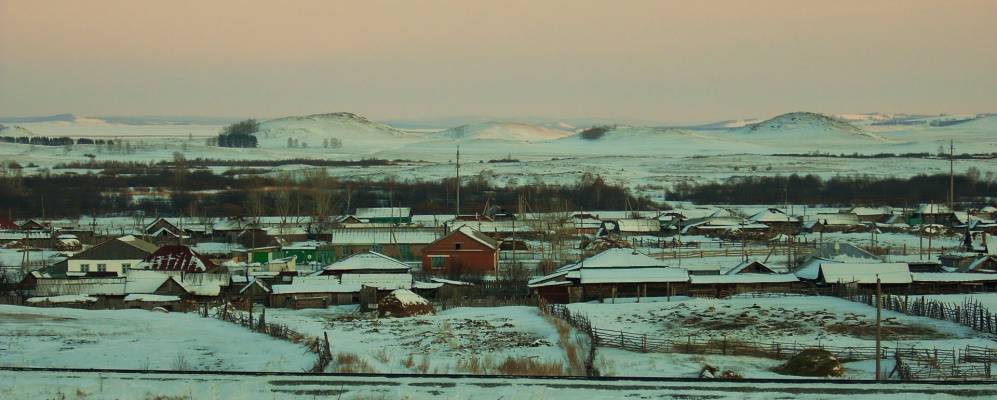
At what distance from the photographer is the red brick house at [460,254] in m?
37.4

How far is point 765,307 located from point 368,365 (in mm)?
12930

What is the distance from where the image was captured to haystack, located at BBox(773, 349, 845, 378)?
17.4 metres

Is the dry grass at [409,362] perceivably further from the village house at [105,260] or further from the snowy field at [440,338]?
the village house at [105,260]

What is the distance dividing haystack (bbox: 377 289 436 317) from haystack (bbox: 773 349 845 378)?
10.5m

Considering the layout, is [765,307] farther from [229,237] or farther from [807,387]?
[229,237]

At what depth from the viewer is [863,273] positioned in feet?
99.8

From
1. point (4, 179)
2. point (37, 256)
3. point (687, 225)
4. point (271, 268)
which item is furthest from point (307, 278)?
point (4, 179)

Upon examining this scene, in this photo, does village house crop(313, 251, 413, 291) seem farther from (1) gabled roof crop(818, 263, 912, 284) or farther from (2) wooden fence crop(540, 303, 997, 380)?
(1) gabled roof crop(818, 263, 912, 284)

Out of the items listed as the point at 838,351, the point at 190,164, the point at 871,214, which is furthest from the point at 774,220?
the point at 190,164

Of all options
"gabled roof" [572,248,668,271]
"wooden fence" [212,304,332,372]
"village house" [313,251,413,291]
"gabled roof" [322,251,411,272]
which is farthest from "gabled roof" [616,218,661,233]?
"wooden fence" [212,304,332,372]

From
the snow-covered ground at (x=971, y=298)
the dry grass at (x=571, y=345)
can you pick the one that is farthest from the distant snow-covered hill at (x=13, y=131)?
the snow-covered ground at (x=971, y=298)

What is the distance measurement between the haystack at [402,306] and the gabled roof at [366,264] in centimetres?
618

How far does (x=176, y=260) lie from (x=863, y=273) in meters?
20.3

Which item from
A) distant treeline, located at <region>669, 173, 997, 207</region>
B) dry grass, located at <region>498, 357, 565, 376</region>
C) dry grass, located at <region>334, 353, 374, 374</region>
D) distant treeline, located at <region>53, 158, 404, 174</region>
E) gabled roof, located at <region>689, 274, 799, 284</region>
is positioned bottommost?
dry grass, located at <region>498, 357, 565, 376</region>
